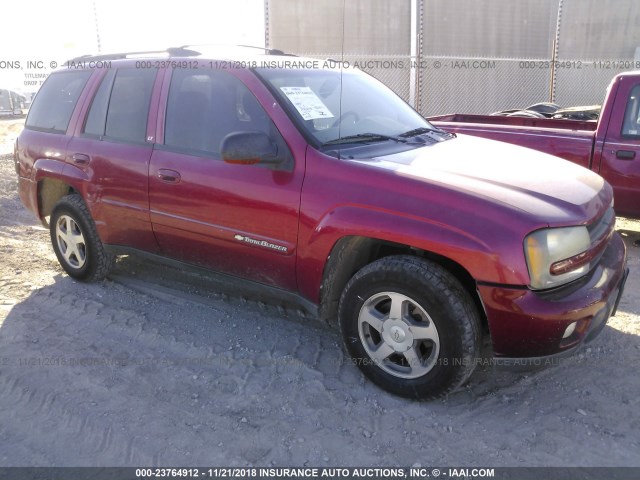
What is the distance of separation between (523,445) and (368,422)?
75 centimetres

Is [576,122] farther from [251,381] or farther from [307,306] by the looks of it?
[251,381]

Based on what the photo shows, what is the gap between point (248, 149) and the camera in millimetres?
3076

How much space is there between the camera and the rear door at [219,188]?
3.24 meters

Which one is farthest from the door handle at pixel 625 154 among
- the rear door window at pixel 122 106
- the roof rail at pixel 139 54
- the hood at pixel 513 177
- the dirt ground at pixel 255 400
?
the rear door window at pixel 122 106

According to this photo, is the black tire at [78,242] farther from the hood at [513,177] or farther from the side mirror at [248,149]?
the hood at [513,177]

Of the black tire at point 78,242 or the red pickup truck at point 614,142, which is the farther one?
the red pickup truck at point 614,142

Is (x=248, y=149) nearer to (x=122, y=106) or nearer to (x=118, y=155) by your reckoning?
(x=118, y=155)

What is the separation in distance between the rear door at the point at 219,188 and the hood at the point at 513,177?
0.62 meters

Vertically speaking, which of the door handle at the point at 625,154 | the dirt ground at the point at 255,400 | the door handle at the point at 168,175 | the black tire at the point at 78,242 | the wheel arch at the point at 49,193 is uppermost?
the door handle at the point at 168,175

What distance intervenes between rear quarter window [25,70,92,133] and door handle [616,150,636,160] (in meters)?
4.75

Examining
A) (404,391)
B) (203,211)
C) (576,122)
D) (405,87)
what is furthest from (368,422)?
(405,87)

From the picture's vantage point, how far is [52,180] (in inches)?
185

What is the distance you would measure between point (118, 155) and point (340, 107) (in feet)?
5.45

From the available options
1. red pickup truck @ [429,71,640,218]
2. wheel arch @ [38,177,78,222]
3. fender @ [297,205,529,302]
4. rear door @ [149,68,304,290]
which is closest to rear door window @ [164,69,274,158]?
rear door @ [149,68,304,290]
